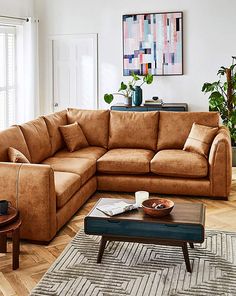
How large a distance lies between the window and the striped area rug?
3.44m

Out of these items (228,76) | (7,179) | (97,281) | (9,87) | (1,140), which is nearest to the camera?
(97,281)

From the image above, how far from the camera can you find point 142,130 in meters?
5.67

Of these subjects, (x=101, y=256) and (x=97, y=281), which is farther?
(x=101, y=256)

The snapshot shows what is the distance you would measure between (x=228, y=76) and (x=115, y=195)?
8.05 feet

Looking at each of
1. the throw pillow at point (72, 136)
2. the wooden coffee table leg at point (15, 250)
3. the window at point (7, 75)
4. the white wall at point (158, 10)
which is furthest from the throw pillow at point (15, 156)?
the white wall at point (158, 10)

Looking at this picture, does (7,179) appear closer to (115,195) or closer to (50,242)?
(50,242)

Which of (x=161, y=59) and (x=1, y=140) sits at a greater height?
(x=161, y=59)

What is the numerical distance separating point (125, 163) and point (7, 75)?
2.74m

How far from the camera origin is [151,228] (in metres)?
3.30

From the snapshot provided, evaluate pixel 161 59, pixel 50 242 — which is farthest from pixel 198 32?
pixel 50 242

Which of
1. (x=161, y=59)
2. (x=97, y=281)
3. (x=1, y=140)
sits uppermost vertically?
(x=161, y=59)

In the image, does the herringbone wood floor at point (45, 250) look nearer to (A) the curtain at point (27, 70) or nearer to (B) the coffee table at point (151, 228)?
(B) the coffee table at point (151, 228)

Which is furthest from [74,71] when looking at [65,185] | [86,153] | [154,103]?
[65,185]

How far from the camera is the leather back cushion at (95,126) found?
5820 millimetres
